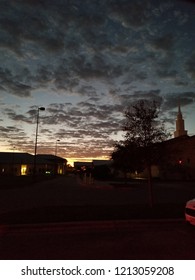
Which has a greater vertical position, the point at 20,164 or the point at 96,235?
the point at 20,164

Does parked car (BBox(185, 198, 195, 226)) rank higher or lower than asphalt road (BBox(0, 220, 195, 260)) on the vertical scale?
higher

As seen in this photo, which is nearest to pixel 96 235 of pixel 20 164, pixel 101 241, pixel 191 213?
pixel 101 241

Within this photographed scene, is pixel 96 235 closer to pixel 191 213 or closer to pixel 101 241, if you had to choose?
pixel 101 241

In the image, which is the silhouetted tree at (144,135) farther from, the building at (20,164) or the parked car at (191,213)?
the building at (20,164)

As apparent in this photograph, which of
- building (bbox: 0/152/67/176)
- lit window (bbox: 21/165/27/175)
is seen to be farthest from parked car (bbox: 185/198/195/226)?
lit window (bbox: 21/165/27/175)

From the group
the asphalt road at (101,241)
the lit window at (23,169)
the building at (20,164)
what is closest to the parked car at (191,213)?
the asphalt road at (101,241)

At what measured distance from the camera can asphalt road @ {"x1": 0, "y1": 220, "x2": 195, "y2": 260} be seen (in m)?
6.64

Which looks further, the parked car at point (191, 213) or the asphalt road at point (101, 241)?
the parked car at point (191, 213)

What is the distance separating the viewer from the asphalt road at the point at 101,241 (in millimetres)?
6645

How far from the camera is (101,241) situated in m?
7.81

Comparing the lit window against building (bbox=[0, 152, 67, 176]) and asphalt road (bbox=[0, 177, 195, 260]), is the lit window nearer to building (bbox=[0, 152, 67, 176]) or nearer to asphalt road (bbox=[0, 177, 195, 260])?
building (bbox=[0, 152, 67, 176])

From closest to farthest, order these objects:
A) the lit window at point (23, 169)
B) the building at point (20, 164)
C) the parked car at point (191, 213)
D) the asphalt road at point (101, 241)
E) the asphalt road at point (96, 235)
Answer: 1. the asphalt road at point (101, 241)
2. the asphalt road at point (96, 235)
3. the parked car at point (191, 213)
4. the building at point (20, 164)
5. the lit window at point (23, 169)
